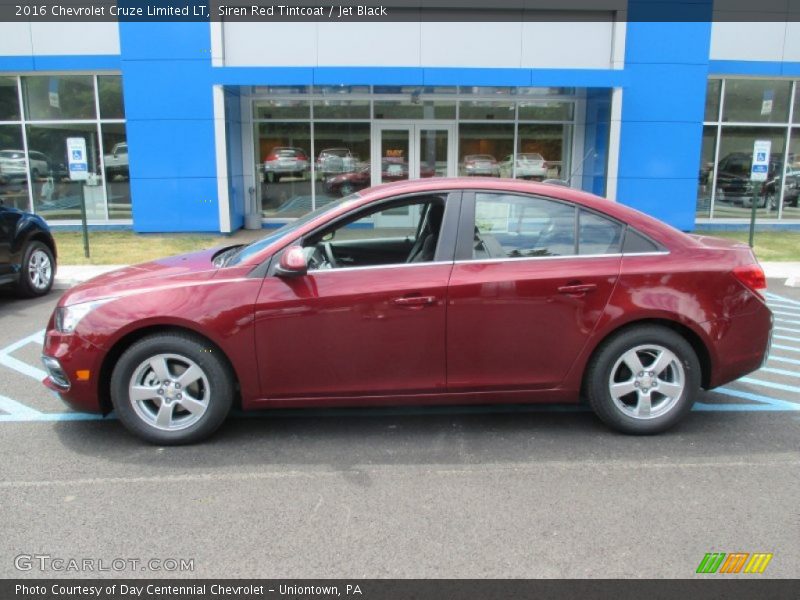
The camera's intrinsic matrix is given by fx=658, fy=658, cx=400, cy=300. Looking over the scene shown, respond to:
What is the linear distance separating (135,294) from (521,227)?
8.06 feet

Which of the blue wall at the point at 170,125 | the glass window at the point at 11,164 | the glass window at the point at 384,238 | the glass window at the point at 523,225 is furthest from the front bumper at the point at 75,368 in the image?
the glass window at the point at 11,164

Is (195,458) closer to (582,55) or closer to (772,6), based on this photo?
(582,55)

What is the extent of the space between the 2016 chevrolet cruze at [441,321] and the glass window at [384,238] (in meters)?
0.04

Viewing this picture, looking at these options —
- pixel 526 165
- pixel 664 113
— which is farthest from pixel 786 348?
pixel 526 165

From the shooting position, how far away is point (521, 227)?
14.0 feet

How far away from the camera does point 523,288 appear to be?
13.4 ft

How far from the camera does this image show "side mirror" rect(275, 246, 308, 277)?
3.92 m

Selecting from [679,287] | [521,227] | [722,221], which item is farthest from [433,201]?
[722,221]

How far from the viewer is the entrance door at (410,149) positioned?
16094 millimetres

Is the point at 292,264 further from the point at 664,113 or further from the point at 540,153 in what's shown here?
the point at 540,153

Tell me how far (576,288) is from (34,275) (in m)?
7.69

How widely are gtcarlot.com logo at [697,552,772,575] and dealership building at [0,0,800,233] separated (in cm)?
1194

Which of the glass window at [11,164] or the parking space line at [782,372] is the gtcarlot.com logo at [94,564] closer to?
the parking space line at [782,372]

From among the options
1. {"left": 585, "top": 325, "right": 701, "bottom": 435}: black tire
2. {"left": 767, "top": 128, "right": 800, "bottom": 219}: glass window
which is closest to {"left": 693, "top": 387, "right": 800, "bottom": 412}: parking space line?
{"left": 585, "top": 325, "right": 701, "bottom": 435}: black tire
